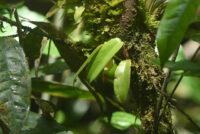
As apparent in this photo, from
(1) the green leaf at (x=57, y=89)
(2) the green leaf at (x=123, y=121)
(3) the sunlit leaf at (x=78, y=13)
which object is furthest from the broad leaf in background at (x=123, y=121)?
(3) the sunlit leaf at (x=78, y=13)

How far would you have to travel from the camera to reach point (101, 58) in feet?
2.31

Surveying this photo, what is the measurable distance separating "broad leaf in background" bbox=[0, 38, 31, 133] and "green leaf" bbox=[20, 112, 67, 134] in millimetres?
219

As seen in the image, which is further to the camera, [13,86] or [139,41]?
[139,41]

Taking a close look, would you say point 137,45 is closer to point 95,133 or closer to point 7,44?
point 7,44

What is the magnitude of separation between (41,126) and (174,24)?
A: 21.2 inches

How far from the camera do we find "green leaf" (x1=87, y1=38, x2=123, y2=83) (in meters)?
0.67

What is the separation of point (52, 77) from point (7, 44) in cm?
127

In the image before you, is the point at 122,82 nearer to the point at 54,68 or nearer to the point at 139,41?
the point at 139,41

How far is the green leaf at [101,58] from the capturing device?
2.21 ft

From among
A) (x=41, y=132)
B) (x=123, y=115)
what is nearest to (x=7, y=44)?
(x=41, y=132)

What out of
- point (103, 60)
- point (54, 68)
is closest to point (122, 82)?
point (103, 60)

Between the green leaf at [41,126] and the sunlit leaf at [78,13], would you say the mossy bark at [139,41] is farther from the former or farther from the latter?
the green leaf at [41,126]

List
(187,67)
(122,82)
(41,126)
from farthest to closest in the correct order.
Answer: (41,126) < (122,82) < (187,67)

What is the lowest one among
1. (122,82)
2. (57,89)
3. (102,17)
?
(57,89)
